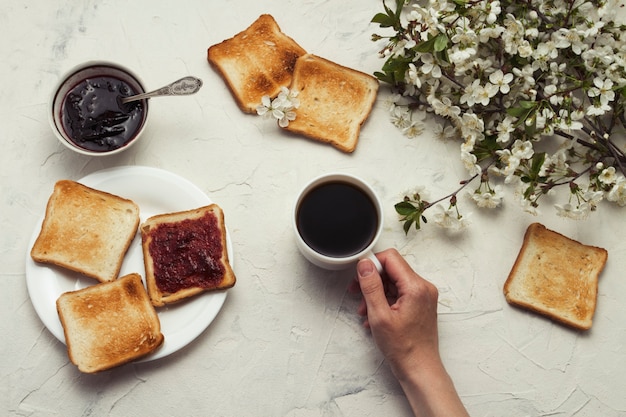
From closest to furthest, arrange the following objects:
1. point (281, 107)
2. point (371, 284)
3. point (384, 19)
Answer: point (371, 284) < point (384, 19) < point (281, 107)

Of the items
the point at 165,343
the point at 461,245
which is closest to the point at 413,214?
the point at 461,245

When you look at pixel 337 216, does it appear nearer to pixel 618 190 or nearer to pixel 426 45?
pixel 426 45

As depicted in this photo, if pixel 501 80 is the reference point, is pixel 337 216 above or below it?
below

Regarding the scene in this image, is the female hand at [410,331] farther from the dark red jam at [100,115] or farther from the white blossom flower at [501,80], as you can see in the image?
the dark red jam at [100,115]

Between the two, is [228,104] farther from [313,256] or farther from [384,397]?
[384,397]

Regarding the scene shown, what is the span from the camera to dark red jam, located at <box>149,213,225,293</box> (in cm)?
154

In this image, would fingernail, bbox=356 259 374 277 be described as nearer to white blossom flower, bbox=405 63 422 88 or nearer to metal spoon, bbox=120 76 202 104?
white blossom flower, bbox=405 63 422 88

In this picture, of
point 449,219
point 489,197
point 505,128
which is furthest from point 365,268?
point 505,128

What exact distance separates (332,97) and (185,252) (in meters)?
0.62

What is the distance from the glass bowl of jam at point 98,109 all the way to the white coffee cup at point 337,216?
50 centimetres

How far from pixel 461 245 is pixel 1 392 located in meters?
1.37

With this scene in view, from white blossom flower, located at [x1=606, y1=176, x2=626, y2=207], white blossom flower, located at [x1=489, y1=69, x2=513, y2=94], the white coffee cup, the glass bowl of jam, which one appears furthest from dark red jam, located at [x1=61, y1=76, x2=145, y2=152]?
white blossom flower, located at [x1=606, y1=176, x2=626, y2=207]

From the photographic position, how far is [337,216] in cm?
149

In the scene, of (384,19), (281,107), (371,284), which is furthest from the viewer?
(281,107)
